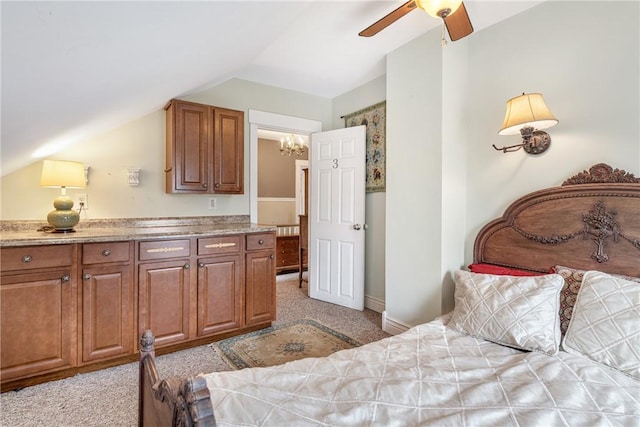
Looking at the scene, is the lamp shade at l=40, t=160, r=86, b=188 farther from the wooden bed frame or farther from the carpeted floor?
the wooden bed frame

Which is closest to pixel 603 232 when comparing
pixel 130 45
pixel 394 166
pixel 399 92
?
pixel 394 166

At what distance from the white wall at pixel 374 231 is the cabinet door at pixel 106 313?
236cm

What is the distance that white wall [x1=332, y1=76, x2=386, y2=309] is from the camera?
346 cm

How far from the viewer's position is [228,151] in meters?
3.15

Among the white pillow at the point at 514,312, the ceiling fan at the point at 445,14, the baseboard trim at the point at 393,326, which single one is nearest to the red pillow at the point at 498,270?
the white pillow at the point at 514,312

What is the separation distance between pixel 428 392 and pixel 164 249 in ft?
6.87

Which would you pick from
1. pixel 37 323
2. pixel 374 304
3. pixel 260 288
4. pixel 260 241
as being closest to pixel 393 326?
pixel 374 304

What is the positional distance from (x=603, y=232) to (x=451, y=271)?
0.98 meters

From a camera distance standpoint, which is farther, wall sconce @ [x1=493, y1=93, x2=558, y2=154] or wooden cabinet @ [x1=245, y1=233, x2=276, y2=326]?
wooden cabinet @ [x1=245, y1=233, x2=276, y2=326]

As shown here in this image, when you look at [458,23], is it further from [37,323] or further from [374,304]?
[37,323]

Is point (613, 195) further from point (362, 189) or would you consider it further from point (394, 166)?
point (362, 189)

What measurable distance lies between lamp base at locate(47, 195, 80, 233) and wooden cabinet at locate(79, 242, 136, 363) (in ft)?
1.35

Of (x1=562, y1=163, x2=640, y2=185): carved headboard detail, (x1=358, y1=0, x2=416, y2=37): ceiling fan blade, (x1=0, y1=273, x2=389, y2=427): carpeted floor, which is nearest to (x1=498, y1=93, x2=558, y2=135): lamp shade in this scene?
(x1=562, y1=163, x2=640, y2=185): carved headboard detail

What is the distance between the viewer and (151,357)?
1137 mm
